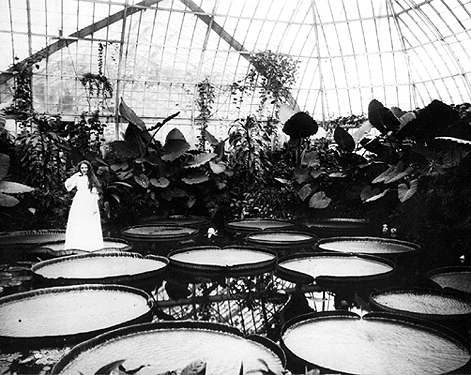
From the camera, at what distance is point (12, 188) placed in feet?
19.1

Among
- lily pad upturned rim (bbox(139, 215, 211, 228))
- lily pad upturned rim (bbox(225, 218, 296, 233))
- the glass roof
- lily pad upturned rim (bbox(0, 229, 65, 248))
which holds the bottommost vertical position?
lily pad upturned rim (bbox(225, 218, 296, 233))

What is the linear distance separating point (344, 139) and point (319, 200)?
134 centimetres

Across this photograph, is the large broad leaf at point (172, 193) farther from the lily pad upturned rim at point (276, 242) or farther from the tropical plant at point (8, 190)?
the tropical plant at point (8, 190)

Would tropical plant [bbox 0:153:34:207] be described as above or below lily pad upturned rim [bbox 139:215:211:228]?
above

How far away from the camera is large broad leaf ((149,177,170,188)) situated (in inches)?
358

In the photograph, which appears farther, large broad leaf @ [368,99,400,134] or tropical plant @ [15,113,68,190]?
large broad leaf @ [368,99,400,134]

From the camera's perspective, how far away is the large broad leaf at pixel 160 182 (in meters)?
9.10

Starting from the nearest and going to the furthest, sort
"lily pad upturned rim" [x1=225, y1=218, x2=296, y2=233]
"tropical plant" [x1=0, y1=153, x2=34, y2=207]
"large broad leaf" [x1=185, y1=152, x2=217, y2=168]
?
"tropical plant" [x1=0, y1=153, x2=34, y2=207], "lily pad upturned rim" [x1=225, y1=218, x2=296, y2=233], "large broad leaf" [x1=185, y1=152, x2=217, y2=168]

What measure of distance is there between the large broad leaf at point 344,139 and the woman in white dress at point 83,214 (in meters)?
5.17

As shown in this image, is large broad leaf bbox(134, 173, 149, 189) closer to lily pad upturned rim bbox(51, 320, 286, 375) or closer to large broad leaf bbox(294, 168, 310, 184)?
large broad leaf bbox(294, 168, 310, 184)

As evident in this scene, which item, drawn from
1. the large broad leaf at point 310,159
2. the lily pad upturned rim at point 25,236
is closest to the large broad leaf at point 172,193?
the large broad leaf at point 310,159

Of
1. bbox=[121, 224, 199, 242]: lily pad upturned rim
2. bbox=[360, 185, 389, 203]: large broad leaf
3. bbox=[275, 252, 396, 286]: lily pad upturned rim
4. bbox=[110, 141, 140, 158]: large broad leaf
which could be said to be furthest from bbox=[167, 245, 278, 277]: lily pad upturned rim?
bbox=[110, 141, 140, 158]: large broad leaf

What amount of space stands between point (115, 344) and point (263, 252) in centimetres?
339

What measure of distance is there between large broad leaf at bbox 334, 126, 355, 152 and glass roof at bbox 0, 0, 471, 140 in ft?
29.5
